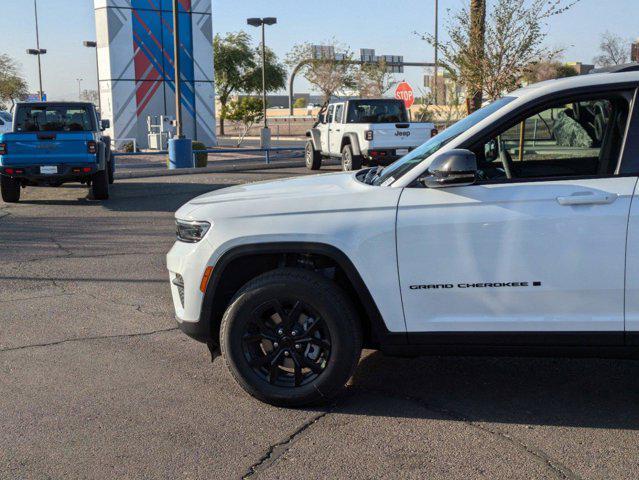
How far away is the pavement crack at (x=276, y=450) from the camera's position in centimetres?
362

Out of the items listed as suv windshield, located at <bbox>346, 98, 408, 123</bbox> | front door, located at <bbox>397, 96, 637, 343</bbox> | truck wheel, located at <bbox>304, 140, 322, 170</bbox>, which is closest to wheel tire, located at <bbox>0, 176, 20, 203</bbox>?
suv windshield, located at <bbox>346, 98, 408, 123</bbox>

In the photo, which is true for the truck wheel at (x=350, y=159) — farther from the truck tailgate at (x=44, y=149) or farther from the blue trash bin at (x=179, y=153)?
the truck tailgate at (x=44, y=149)

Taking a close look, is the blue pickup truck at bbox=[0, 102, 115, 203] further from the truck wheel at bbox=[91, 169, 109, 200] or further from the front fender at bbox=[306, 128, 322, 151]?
the front fender at bbox=[306, 128, 322, 151]

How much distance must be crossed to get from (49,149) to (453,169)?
37.4ft

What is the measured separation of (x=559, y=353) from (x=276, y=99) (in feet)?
418

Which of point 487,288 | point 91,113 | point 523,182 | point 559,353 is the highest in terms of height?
point 91,113

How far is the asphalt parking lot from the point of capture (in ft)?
12.0

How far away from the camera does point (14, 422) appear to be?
4180 mm

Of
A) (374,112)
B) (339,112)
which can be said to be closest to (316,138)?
(339,112)

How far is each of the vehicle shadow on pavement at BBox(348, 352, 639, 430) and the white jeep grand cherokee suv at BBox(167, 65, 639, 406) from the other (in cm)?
41

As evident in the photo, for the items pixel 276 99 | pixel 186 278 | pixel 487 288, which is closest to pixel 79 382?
pixel 186 278

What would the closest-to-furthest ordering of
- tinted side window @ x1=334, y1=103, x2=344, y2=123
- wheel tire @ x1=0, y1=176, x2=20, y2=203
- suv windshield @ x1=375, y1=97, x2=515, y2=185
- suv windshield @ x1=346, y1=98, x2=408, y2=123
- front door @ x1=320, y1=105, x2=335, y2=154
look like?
suv windshield @ x1=375, y1=97, x2=515, y2=185
wheel tire @ x1=0, y1=176, x2=20, y2=203
suv windshield @ x1=346, y1=98, x2=408, y2=123
tinted side window @ x1=334, y1=103, x2=344, y2=123
front door @ x1=320, y1=105, x2=335, y2=154

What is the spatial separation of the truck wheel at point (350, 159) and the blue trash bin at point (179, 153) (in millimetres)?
5172

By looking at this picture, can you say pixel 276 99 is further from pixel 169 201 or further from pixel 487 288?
pixel 487 288
